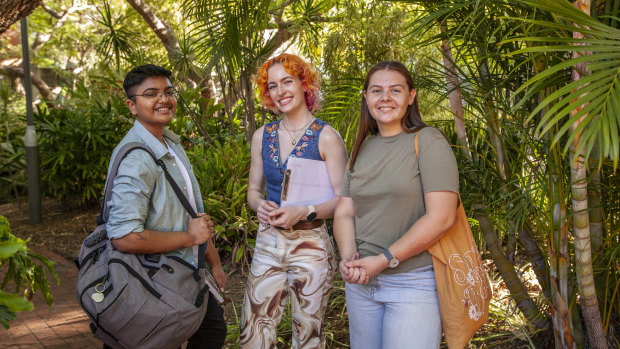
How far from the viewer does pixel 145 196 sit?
2412mm

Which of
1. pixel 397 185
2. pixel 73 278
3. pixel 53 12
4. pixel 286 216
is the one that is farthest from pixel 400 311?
pixel 53 12

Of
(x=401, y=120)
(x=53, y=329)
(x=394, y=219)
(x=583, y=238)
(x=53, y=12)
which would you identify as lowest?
(x=53, y=329)

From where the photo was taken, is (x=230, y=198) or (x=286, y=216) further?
(x=230, y=198)

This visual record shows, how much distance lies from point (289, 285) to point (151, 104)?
113cm

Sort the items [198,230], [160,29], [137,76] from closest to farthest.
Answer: [198,230] → [137,76] → [160,29]

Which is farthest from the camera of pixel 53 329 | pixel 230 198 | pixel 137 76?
pixel 230 198

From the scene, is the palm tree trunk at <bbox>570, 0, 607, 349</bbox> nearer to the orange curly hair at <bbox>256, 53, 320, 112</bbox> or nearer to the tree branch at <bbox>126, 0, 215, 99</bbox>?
Answer: the orange curly hair at <bbox>256, 53, 320, 112</bbox>

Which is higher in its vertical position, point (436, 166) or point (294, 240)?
point (436, 166)

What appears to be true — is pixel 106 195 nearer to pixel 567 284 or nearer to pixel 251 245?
pixel 567 284

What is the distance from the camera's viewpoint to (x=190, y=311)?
236 cm

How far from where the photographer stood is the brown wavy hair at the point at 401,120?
2.33 metres

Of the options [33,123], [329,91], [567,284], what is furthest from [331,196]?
[33,123]

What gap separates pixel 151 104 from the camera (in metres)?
2.66

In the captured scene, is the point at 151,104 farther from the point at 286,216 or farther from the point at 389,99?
the point at 389,99
